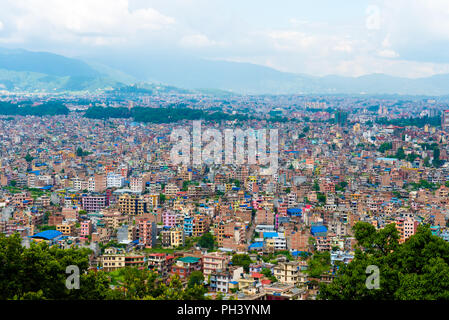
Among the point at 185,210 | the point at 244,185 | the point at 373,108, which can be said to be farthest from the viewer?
the point at 373,108

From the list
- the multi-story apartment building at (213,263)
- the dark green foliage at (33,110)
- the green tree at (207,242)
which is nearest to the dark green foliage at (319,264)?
the multi-story apartment building at (213,263)

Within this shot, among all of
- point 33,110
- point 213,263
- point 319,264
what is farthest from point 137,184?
point 33,110

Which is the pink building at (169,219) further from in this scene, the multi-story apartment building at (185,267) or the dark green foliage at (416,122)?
the dark green foliage at (416,122)

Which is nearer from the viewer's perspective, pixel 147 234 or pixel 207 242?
pixel 207 242

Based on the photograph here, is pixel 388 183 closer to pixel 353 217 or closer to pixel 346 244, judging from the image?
pixel 353 217

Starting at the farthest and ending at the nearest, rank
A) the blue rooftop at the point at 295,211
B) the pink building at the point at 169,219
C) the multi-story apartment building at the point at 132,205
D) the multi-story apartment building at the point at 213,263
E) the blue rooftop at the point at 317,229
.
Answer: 1. the multi-story apartment building at the point at 132,205
2. the blue rooftop at the point at 295,211
3. the pink building at the point at 169,219
4. the blue rooftop at the point at 317,229
5. the multi-story apartment building at the point at 213,263

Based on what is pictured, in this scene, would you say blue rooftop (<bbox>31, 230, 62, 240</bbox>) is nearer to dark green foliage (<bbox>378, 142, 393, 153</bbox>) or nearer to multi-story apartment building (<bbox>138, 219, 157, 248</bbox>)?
multi-story apartment building (<bbox>138, 219, 157, 248</bbox>)

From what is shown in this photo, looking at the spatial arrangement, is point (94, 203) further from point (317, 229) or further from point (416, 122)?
point (416, 122)

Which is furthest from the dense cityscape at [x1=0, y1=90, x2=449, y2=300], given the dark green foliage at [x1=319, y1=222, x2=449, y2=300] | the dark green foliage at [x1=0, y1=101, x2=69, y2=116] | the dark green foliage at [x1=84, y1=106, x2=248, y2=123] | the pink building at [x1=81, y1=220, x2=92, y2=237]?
the dark green foliage at [x1=0, y1=101, x2=69, y2=116]

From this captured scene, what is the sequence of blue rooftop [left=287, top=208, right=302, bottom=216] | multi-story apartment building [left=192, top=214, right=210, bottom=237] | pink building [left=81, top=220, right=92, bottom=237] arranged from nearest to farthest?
pink building [left=81, top=220, right=92, bottom=237] → multi-story apartment building [left=192, top=214, right=210, bottom=237] → blue rooftop [left=287, top=208, right=302, bottom=216]

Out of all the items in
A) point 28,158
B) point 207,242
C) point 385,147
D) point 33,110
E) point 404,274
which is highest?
point 33,110

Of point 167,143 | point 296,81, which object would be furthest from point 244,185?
point 296,81
